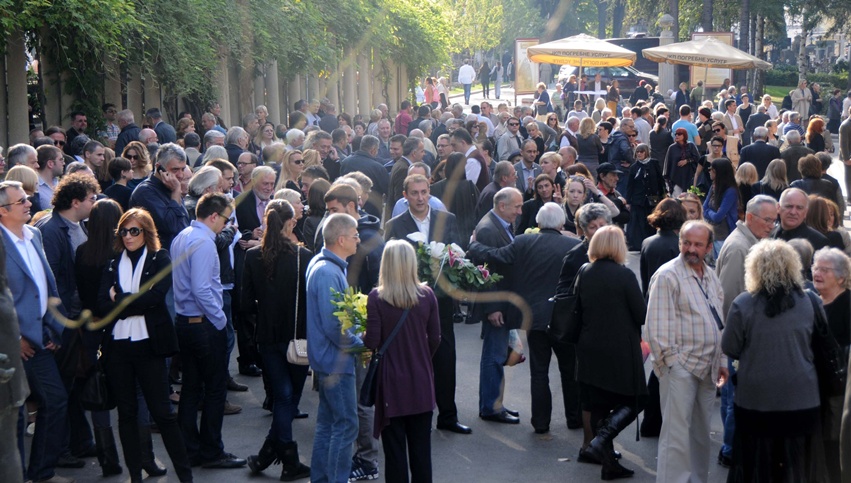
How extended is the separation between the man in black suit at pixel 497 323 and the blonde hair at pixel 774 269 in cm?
258

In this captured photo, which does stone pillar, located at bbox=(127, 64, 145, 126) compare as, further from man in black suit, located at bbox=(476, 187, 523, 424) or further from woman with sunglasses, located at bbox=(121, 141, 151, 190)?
man in black suit, located at bbox=(476, 187, 523, 424)

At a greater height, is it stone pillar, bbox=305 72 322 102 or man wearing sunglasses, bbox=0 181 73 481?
stone pillar, bbox=305 72 322 102

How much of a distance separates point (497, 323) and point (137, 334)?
3.06 metres

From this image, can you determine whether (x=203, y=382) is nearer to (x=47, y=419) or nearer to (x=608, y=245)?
(x=47, y=419)

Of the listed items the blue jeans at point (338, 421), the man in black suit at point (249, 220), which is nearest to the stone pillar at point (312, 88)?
the man in black suit at point (249, 220)

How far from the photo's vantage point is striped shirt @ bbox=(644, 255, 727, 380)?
6.77 meters

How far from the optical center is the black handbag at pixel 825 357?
6223 mm

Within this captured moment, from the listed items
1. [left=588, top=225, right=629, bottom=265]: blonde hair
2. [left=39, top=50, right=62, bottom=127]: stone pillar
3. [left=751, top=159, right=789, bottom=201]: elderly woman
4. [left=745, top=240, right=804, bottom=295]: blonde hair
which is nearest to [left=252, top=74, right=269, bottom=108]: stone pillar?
[left=39, top=50, right=62, bottom=127]: stone pillar

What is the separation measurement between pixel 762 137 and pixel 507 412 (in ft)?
26.8

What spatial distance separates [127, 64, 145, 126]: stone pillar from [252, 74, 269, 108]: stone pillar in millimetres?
5570

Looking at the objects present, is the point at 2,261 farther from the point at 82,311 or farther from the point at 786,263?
the point at 786,263

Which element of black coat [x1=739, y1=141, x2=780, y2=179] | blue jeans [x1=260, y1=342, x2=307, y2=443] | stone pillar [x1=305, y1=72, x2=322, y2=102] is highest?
stone pillar [x1=305, y1=72, x2=322, y2=102]

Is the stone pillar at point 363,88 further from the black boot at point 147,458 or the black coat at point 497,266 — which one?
the black boot at point 147,458

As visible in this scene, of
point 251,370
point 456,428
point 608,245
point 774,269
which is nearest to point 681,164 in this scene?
point 251,370
